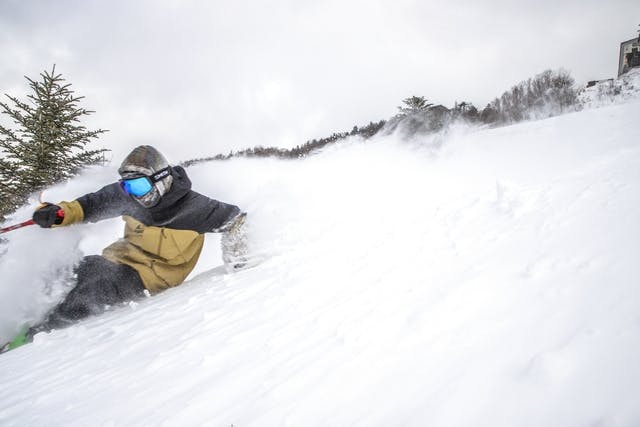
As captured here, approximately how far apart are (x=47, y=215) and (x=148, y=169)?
104 cm

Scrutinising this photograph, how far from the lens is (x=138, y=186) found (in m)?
3.32

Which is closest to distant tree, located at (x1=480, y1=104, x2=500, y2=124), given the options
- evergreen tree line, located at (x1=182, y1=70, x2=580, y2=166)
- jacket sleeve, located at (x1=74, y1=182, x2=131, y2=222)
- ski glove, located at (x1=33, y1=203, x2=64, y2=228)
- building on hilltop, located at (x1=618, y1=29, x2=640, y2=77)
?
evergreen tree line, located at (x1=182, y1=70, x2=580, y2=166)

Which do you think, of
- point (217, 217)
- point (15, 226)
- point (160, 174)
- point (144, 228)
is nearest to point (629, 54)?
point (217, 217)

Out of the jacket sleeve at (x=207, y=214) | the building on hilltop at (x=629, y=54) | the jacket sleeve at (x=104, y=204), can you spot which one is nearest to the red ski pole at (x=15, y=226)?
the jacket sleeve at (x=104, y=204)

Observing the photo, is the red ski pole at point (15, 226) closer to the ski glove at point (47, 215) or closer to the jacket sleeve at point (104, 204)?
the ski glove at point (47, 215)

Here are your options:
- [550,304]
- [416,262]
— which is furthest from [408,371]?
[416,262]

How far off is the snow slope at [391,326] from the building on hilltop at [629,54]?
45808mm

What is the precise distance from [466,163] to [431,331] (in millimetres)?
5612

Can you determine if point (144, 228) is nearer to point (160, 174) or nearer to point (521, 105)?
point (160, 174)

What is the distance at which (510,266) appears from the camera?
1515mm

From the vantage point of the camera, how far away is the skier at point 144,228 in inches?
125

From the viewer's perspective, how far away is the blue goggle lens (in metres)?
3.30

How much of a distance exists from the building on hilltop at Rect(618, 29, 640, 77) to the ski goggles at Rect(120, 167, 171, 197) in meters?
47.8

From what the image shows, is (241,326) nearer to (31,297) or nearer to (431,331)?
(431,331)
